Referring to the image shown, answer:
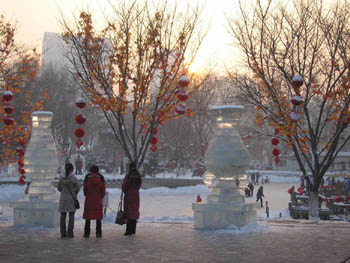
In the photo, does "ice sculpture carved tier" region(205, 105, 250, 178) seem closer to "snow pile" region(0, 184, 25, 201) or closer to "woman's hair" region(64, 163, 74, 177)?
"woman's hair" region(64, 163, 74, 177)

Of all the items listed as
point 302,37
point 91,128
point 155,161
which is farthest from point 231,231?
point 91,128

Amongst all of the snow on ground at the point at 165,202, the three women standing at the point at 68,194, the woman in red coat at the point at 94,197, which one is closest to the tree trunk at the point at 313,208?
the snow on ground at the point at 165,202

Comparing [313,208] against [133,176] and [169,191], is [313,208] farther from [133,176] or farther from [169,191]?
[169,191]

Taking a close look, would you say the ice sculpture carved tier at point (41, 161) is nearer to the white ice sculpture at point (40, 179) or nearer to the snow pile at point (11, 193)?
the white ice sculpture at point (40, 179)

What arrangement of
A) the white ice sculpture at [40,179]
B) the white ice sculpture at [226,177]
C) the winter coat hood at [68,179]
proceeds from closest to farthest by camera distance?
the winter coat hood at [68,179] < the white ice sculpture at [226,177] < the white ice sculpture at [40,179]

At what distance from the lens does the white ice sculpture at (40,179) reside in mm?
11266

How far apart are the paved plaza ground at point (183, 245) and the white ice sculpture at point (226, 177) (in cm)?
35

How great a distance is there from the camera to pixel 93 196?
9.48 m

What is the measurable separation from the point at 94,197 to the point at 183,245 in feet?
7.07

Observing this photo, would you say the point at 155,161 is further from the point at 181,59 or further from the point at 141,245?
the point at 141,245

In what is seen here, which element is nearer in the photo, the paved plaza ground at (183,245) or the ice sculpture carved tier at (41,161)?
the paved plaza ground at (183,245)

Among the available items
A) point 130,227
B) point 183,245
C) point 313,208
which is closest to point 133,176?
point 130,227

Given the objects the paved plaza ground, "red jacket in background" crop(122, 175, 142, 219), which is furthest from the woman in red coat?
"red jacket in background" crop(122, 175, 142, 219)

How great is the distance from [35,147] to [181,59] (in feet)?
20.9
